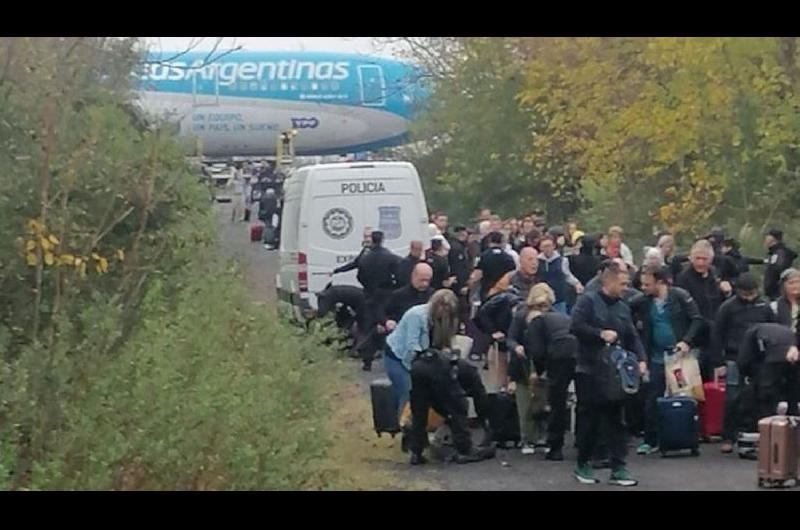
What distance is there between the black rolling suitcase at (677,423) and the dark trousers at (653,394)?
0.19 m

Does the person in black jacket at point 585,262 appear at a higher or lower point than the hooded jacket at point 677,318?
higher

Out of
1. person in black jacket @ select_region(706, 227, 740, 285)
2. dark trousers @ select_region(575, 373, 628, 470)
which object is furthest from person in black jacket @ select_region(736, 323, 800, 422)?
person in black jacket @ select_region(706, 227, 740, 285)

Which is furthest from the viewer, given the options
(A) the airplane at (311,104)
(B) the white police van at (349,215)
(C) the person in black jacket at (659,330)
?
(A) the airplane at (311,104)

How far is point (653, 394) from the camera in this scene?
45.3ft

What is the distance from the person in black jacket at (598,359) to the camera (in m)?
12.0

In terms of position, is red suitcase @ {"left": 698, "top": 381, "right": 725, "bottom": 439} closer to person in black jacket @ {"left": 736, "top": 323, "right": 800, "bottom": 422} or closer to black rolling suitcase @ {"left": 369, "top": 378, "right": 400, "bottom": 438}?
person in black jacket @ {"left": 736, "top": 323, "right": 800, "bottom": 422}

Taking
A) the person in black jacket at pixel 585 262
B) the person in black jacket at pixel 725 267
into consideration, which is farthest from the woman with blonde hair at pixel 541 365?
the person in black jacket at pixel 585 262

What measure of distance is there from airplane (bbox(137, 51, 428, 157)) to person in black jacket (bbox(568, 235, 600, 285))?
17.0 meters

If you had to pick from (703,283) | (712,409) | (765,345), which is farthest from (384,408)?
(703,283)

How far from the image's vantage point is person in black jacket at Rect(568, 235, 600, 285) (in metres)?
18.5

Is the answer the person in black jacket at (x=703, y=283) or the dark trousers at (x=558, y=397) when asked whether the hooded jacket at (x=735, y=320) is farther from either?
the dark trousers at (x=558, y=397)

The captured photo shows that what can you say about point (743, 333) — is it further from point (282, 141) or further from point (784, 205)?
point (282, 141)

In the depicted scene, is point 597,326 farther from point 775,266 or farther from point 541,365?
point 775,266

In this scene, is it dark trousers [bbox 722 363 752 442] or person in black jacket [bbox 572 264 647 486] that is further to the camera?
dark trousers [bbox 722 363 752 442]
